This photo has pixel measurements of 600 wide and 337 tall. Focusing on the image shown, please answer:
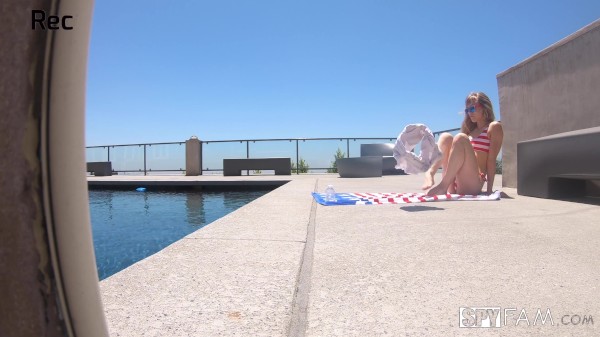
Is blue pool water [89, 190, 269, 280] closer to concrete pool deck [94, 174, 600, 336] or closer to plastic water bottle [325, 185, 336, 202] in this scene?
concrete pool deck [94, 174, 600, 336]

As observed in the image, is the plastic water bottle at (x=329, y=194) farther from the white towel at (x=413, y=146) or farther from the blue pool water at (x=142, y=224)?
the blue pool water at (x=142, y=224)

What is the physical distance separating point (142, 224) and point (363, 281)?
12.5 ft

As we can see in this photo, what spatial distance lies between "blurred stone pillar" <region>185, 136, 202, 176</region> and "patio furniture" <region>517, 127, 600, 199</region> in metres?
10.4

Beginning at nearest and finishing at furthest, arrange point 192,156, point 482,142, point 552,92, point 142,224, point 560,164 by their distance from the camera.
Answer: point 560,164 → point 482,142 → point 552,92 → point 142,224 → point 192,156

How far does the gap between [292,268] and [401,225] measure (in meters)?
1.18

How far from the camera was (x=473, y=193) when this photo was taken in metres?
3.91

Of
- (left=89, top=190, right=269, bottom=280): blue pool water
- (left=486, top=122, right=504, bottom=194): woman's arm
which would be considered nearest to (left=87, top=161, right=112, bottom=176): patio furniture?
(left=89, top=190, right=269, bottom=280): blue pool water

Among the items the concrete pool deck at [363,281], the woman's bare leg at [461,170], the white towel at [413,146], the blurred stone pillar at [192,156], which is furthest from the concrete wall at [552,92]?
the blurred stone pillar at [192,156]

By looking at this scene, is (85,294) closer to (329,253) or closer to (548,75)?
(329,253)

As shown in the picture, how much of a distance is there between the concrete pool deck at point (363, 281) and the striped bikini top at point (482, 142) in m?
1.60

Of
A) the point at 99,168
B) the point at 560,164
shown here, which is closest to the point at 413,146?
the point at 560,164

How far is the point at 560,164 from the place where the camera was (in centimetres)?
320

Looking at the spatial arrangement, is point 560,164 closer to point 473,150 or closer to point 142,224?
point 473,150

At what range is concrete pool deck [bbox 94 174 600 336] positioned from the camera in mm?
956
